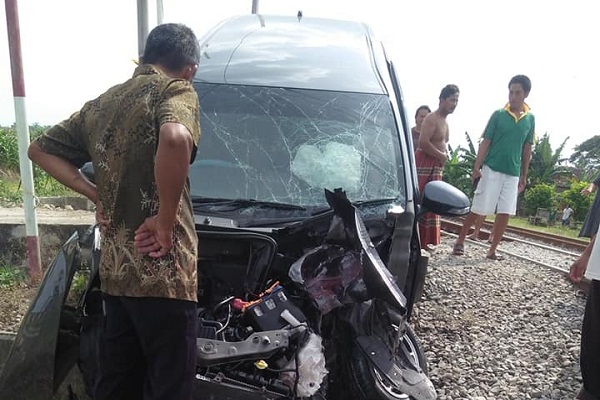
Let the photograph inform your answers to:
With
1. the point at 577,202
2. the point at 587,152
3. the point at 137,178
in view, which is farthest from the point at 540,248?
the point at 587,152

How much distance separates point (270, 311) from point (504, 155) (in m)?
4.89

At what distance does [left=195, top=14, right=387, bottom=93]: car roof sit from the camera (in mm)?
3648

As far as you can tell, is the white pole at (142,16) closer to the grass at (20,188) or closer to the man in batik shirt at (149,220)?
the grass at (20,188)

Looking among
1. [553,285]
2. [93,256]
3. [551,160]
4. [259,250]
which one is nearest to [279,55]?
[259,250]

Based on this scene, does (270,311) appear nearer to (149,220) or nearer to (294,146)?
(149,220)

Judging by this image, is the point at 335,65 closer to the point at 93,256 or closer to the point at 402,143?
the point at 402,143

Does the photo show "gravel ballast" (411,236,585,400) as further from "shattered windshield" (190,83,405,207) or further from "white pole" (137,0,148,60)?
"white pole" (137,0,148,60)

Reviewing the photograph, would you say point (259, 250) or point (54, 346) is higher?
point (259, 250)

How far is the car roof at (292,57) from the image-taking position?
3.65 m

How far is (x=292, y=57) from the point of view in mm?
3881

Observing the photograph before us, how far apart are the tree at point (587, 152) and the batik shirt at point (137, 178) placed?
49660 millimetres

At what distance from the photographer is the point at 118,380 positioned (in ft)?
6.91

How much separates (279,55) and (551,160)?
19.4 meters

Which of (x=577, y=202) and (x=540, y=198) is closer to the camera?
(x=577, y=202)
